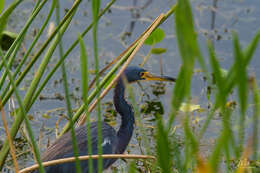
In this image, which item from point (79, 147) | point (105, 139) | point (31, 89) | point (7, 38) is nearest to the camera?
point (31, 89)

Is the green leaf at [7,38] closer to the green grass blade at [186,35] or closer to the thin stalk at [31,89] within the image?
the thin stalk at [31,89]

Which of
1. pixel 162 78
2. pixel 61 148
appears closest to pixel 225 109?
pixel 61 148

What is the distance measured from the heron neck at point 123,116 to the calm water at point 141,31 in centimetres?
62

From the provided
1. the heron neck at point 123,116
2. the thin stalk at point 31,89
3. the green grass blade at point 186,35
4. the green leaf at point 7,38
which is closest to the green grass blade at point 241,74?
the green grass blade at point 186,35

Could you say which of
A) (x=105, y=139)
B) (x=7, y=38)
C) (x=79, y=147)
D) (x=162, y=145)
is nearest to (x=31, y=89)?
(x=79, y=147)

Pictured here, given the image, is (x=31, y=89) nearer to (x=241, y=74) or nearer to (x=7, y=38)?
(x=241, y=74)

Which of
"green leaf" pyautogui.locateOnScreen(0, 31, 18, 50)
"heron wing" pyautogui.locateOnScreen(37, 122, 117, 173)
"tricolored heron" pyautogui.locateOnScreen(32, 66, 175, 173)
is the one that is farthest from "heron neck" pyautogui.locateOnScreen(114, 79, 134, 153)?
"green leaf" pyautogui.locateOnScreen(0, 31, 18, 50)

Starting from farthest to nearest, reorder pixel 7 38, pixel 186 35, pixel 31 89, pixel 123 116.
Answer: pixel 7 38
pixel 123 116
pixel 31 89
pixel 186 35

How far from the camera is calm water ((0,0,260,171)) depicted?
4004 mm

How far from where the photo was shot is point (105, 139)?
2.71 m

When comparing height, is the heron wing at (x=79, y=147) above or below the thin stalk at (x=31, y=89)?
below

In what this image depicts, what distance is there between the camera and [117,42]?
188 inches

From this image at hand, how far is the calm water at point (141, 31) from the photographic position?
400 cm

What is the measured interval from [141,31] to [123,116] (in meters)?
2.04
